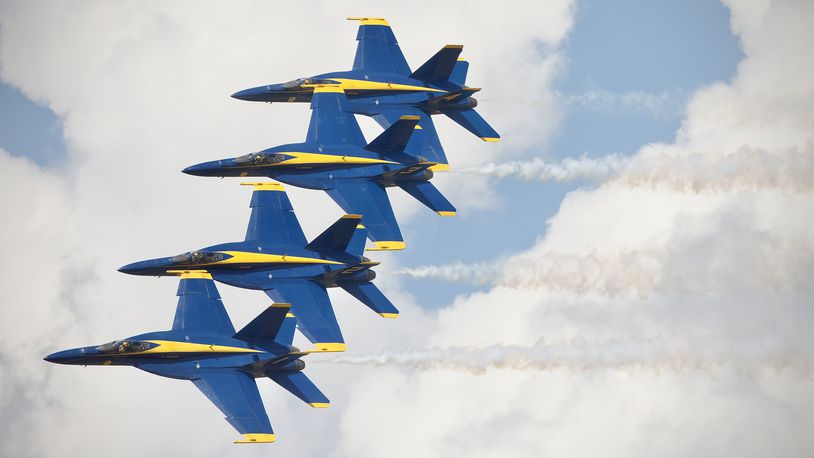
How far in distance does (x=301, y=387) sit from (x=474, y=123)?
25399 mm

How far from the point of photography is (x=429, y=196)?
5089 inches

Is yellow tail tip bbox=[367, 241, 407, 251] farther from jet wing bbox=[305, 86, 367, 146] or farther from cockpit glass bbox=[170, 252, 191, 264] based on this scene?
cockpit glass bbox=[170, 252, 191, 264]

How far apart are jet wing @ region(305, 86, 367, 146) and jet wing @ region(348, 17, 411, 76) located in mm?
5386

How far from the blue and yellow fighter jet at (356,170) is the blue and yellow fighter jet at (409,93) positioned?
164 inches

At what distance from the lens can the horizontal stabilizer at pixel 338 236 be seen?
12238cm

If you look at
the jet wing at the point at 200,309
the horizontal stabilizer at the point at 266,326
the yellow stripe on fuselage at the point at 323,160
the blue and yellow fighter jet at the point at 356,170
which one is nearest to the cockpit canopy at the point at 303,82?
the blue and yellow fighter jet at the point at 356,170

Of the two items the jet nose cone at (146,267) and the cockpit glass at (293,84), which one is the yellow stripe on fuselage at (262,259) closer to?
the jet nose cone at (146,267)

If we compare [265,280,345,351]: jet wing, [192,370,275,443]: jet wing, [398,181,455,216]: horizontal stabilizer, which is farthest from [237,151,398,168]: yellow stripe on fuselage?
[192,370,275,443]: jet wing

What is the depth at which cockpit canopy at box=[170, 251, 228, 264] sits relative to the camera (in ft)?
403

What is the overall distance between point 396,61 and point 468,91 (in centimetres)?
578

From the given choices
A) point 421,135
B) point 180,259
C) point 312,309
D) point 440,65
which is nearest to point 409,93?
point 440,65

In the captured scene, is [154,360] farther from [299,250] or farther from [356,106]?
[356,106]

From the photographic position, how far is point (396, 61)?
135875mm

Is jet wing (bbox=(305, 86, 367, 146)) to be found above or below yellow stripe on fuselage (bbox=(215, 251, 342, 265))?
above
